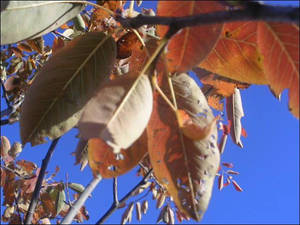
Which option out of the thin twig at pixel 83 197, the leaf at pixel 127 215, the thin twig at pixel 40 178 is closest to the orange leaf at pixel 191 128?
the thin twig at pixel 40 178

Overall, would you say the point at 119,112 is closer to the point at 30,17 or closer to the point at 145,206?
the point at 30,17

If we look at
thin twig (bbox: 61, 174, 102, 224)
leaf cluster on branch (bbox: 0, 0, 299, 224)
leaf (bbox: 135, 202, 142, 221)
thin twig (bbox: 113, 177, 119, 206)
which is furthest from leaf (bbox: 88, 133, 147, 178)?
leaf (bbox: 135, 202, 142, 221)

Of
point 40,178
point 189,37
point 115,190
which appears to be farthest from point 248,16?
point 115,190

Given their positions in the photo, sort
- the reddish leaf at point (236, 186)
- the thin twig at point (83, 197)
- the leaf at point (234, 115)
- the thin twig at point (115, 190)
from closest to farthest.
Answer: the leaf at point (234, 115)
the thin twig at point (83, 197)
the thin twig at point (115, 190)
the reddish leaf at point (236, 186)

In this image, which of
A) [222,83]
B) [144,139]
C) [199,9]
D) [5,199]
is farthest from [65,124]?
[5,199]

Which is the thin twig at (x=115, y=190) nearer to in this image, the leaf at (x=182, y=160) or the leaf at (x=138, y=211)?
the leaf at (x=138, y=211)

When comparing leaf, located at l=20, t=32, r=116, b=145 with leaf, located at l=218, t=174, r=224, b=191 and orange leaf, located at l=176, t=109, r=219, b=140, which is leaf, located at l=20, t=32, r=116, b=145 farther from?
leaf, located at l=218, t=174, r=224, b=191
